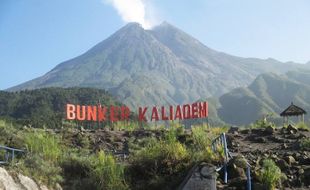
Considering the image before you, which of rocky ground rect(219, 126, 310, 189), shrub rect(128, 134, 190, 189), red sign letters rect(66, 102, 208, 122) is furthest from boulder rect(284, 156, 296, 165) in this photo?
red sign letters rect(66, 102, 208, 122)

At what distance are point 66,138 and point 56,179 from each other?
869 cm

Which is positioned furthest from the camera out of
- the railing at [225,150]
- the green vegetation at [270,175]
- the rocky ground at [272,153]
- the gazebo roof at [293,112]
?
the gazebo roof at [293,112]

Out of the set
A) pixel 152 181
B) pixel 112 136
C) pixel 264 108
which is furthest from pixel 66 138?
pixel 264 108

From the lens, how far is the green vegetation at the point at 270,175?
593 inches

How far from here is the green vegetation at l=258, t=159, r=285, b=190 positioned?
15.1 meters

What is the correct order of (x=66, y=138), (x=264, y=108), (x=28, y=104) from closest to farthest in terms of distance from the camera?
(x=66, y=138) → (x=28, y=104) → (x=264, y=108)

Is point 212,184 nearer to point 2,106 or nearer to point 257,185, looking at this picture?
point 257,185

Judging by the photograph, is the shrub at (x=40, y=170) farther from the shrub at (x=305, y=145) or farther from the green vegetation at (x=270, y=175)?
the shrub at (x=305, y=145)

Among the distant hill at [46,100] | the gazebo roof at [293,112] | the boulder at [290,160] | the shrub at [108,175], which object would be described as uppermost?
the distant hill at [46,100]

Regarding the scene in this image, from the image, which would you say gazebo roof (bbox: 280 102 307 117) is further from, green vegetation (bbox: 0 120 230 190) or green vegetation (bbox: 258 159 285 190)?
green vegetation (bbox: 258 159 285 190)

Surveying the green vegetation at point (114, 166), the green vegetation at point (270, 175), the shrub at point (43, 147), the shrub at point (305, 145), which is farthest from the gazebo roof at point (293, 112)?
the green vegetation at point (270, 175)

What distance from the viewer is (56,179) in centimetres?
1828

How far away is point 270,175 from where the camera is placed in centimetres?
1512

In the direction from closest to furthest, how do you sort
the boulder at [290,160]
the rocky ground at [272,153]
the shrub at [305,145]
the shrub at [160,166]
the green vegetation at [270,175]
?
1. the green vegetation at [270,175]
2. the rocky ground at [272,153]
3. the shrub at [160,166]
4. the boulder at [290,160]
5. the shrub at [305,145]
